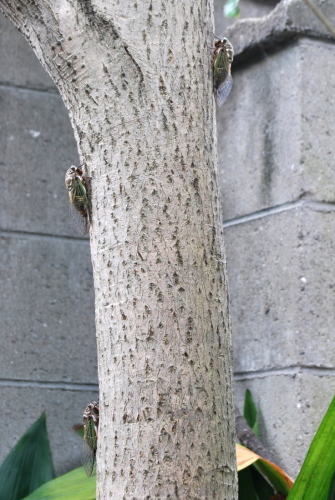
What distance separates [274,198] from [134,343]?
4.51ft

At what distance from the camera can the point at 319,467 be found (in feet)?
5.90

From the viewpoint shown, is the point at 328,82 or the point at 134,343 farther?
the point at 328,82

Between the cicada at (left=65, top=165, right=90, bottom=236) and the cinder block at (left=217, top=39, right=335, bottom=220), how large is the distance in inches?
43.6

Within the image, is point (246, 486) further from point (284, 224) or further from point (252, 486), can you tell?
point (284, 224)

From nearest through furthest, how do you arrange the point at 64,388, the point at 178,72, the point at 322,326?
the point at 178,72 < the point at 322,326 < the point at 64,388

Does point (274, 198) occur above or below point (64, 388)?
above

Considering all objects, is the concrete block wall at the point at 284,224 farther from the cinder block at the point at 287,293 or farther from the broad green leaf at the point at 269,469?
the broad green leaf at the point at 269,469

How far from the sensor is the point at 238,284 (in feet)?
8.86

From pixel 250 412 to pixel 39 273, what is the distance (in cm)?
96

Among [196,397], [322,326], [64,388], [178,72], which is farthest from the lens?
[64,388]

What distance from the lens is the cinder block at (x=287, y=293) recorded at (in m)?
2.40

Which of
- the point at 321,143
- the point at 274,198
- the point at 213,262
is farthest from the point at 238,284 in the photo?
the point at 213,262

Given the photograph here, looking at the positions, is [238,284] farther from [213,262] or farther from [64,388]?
[213,262]

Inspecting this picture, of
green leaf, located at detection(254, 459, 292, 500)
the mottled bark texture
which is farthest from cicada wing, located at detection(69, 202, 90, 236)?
green leaf, located at detection(254, 459, 292, 500)
